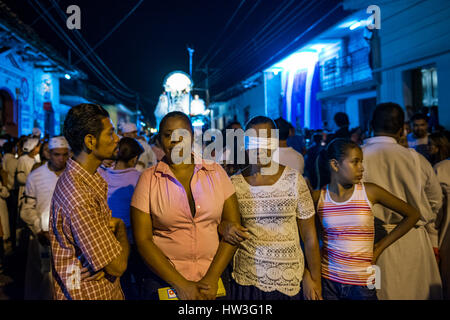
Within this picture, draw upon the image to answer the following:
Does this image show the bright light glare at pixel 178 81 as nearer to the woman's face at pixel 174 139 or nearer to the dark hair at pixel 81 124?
the woman's face at pixel 174 139

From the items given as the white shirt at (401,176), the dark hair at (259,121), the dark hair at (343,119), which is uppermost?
the dark hair at (343,119)

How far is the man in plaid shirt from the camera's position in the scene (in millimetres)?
2080

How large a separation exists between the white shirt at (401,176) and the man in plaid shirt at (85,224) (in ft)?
7.74

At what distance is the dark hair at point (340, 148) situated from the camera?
3096mm

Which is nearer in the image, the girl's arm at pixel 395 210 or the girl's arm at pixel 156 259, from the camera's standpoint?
the girl's arm at pixel 156 259

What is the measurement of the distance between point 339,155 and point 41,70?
21.0m

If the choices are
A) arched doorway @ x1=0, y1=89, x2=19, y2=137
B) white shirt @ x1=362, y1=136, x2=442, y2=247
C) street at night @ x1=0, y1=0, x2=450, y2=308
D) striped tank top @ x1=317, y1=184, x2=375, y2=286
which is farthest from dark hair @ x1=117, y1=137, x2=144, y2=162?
arched doorway @ x1=0, y1=89, x2=19, y2=137

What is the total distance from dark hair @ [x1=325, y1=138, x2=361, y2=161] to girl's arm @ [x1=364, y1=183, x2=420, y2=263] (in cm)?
35

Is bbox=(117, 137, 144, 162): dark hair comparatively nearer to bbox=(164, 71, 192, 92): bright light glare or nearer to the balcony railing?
bbox=(164, 71, 192, 92): bright light glare

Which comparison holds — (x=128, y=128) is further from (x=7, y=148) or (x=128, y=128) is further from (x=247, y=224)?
(x=247, y=224)

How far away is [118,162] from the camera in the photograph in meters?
4.10

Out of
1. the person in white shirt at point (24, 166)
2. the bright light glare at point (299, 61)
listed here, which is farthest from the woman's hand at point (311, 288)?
the bright light glare at point (299, 61)

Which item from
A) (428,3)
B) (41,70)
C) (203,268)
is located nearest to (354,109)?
(428,3)
